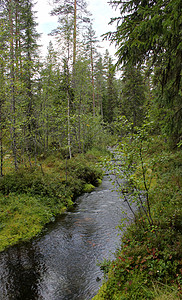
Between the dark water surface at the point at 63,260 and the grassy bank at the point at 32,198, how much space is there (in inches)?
21.0

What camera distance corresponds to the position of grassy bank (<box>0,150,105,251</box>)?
705 cm

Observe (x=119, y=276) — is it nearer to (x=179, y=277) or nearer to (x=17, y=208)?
(x=179, y=277)

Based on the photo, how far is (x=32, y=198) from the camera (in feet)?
28.7

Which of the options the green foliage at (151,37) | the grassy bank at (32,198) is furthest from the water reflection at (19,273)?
the green foliage at (151,37)

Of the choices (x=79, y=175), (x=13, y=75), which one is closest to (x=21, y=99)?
(x=13, y=75)

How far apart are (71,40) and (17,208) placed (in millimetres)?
12203

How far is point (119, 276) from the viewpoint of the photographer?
12.8 ft

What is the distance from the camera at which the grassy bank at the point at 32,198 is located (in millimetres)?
7051

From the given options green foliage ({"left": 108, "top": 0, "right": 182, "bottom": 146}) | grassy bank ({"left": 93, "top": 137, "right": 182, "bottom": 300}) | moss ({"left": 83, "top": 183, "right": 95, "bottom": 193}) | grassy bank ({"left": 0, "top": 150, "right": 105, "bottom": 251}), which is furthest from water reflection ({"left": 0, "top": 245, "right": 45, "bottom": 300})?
green foliage ({"left": 108, "top": 0, "right": 182, "bottom": 146})

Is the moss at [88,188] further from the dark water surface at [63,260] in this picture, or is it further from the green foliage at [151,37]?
Result: the green foliage at [151,37]

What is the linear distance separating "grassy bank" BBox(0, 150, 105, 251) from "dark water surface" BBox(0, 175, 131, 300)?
53 centimetres

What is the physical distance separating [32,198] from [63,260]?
3.72 metres

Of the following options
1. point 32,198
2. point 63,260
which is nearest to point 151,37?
point 63,260

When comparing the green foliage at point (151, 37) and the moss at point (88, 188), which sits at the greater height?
the green foliage at point (151, 37)
